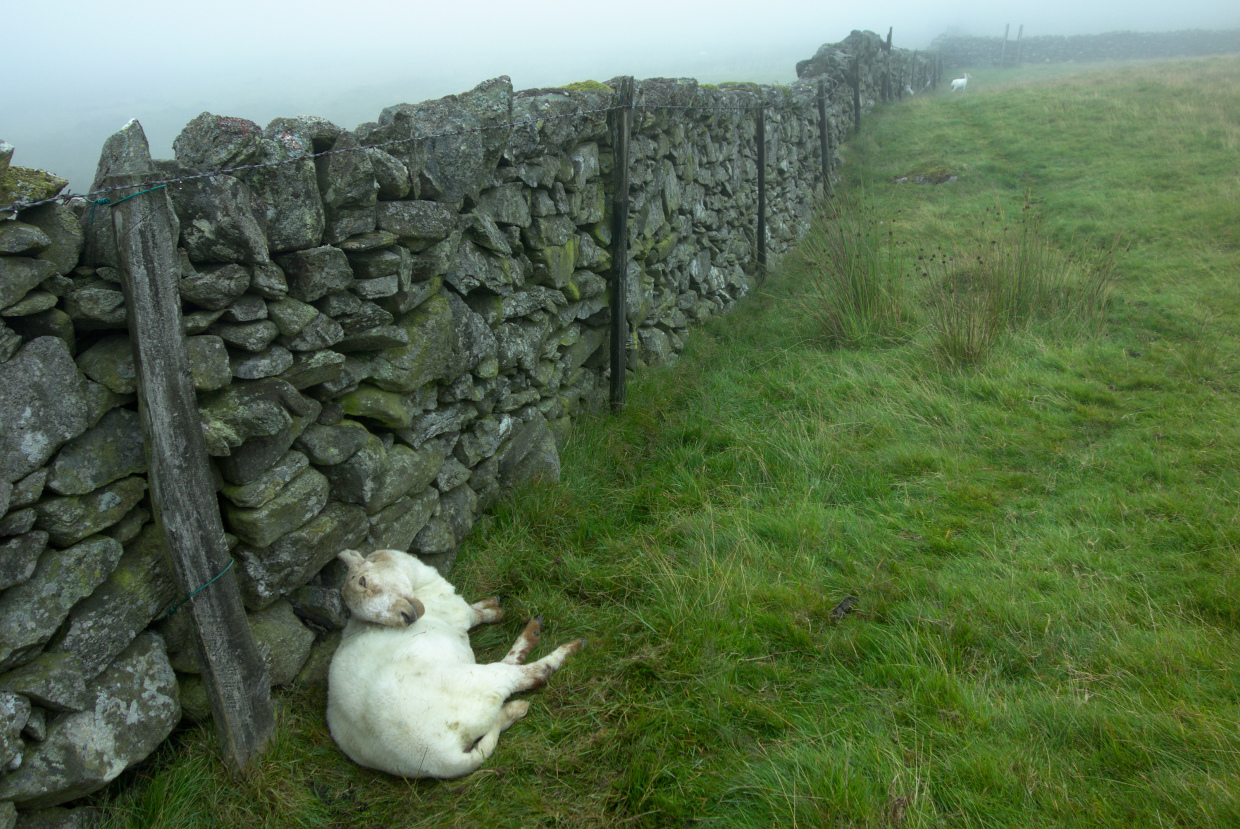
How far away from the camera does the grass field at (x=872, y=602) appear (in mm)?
2318

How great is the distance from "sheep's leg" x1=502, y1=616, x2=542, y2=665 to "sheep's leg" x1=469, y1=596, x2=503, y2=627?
0.19 meters

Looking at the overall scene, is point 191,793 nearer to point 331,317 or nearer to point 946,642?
point 331,317

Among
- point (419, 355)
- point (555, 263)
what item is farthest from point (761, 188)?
point (419, 355)

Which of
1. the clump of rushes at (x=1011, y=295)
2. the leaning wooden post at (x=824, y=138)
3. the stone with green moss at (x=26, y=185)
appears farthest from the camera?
the leaning wooden post at (x=824, y=138)

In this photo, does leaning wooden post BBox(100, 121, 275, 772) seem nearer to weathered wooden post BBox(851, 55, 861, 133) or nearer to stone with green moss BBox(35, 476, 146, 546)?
stone with green moss BBox(35, 476, 146, 546)

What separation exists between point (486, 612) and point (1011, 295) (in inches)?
216

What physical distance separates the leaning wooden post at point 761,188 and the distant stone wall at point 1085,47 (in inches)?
1165

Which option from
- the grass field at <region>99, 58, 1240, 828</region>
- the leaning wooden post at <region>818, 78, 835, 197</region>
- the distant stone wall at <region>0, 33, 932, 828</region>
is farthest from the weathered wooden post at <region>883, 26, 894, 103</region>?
the distant stone wall at <region>0, 33, 932, 828</region>

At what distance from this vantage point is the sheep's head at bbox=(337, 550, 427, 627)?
9.10 ft

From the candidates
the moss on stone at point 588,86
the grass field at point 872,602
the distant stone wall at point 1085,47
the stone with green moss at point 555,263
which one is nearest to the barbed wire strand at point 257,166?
the moss on stone at point 588,86

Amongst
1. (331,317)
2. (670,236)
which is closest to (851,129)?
(670,236)

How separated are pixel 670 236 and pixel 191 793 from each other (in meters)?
5.46

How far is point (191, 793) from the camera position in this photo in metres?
2.39

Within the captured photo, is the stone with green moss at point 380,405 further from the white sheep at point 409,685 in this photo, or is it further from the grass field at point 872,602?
the grass field at point 872,602
